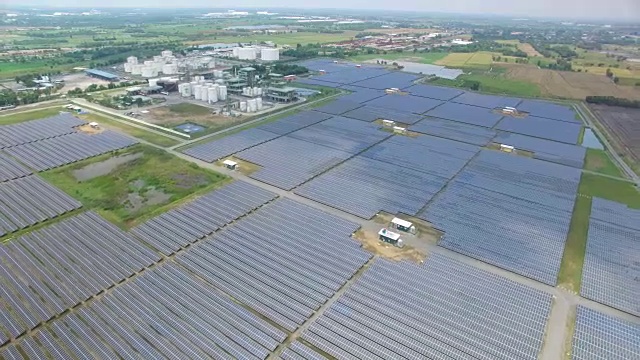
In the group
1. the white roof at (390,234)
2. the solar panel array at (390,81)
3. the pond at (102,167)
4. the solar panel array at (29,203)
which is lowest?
the white roof at (390,234)

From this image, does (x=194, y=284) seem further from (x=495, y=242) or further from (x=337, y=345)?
(x=495, y=242)

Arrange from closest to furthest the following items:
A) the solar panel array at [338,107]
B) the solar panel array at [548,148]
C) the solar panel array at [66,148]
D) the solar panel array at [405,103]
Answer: the solar panel array at [66,148] → the solar panel array at [548,148] → the solar panel array at [338,107] → the solar panel array at [405,103]

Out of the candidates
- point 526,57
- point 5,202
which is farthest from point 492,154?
point 526,57

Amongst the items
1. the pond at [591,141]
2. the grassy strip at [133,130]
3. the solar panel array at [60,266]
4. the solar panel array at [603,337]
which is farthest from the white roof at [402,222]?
the pond at [591,141]

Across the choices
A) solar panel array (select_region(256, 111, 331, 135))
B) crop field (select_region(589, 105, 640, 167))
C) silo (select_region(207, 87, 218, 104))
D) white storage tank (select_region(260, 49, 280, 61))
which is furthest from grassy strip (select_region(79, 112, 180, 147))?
white storage tank (select_region(260, 49, 280, 61))

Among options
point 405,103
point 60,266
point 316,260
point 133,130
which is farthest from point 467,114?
point 60,266

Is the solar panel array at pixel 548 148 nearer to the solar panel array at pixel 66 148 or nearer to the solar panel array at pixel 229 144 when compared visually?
the solar panel array at pixel 229 144

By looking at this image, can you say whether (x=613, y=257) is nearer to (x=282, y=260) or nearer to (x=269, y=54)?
(x=282, y=260)
